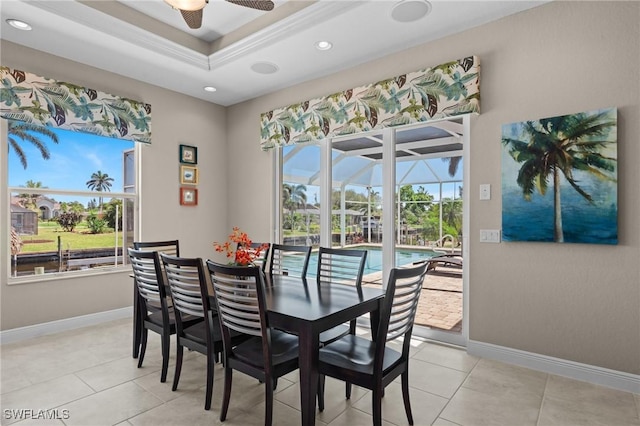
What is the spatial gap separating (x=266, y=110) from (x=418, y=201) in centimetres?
244

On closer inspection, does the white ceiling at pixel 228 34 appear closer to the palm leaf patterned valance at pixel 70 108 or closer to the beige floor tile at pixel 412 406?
the palm leaf patterned valance at pixel 70 108

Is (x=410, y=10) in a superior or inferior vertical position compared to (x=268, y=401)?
superior

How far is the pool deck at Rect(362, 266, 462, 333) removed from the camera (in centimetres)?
345

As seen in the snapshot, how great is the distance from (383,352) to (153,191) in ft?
12.2

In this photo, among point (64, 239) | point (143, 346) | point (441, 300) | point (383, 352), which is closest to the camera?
point (383, 352)

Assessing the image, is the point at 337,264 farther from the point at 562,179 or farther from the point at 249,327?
the point at 562,179

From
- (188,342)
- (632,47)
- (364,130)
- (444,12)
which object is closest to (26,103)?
(188,342)

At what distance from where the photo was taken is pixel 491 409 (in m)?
2.27

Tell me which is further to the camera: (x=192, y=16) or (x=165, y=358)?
(x=165, y=358)

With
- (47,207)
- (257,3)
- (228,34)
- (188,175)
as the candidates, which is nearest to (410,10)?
(257,3)

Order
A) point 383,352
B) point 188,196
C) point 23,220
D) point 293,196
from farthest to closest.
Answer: point 188,196
point 293,196
point 23,220
point 383,352

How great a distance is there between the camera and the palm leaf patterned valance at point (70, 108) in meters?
3.36

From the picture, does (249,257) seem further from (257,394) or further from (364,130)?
(364,130)

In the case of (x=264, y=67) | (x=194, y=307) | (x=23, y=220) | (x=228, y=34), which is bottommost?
(x=194, y=307)
